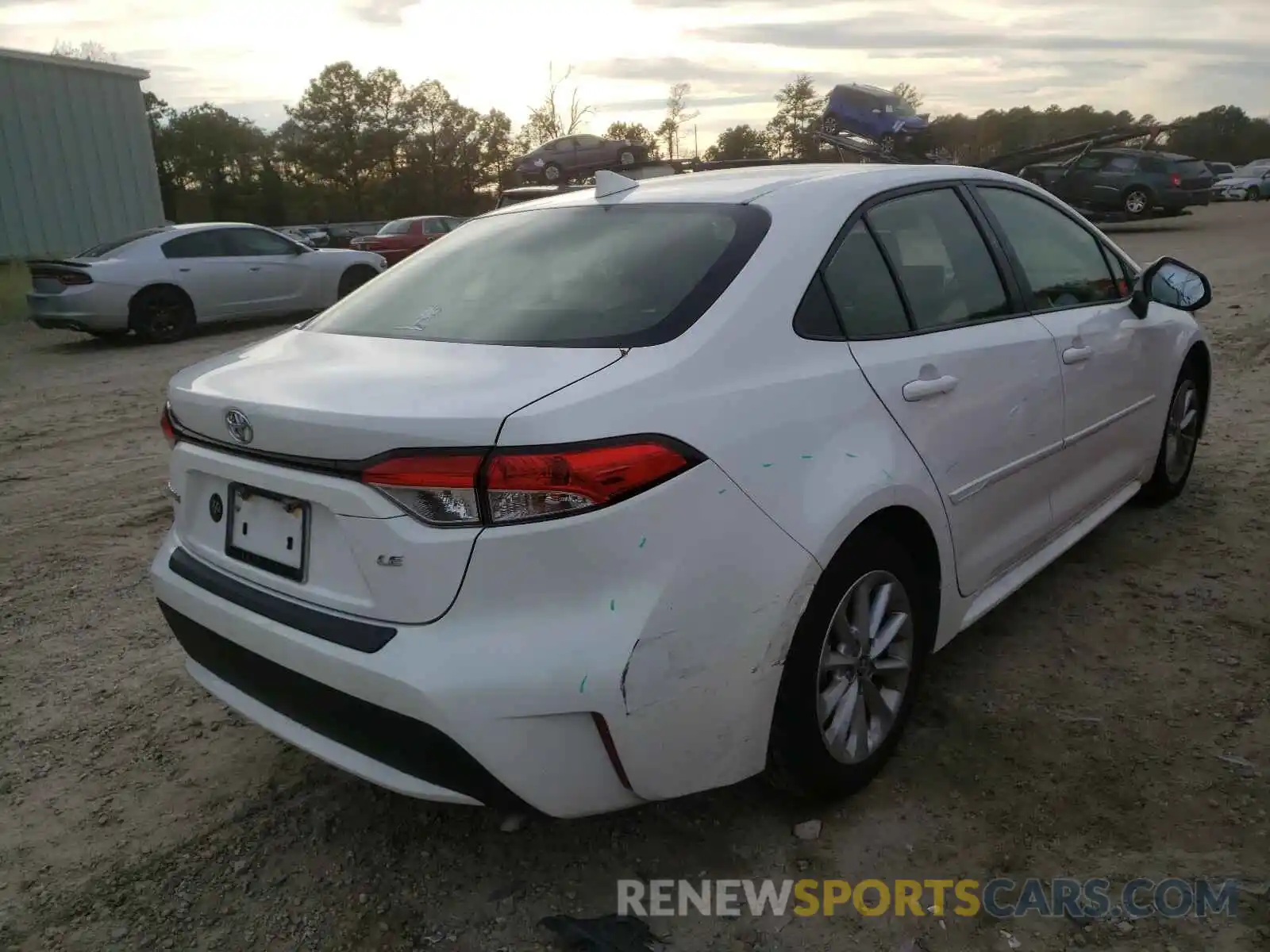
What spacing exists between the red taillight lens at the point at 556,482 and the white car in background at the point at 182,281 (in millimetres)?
10801

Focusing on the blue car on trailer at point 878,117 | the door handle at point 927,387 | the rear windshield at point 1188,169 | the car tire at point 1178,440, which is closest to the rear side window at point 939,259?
the door handle at point 927,387

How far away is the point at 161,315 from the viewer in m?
11.2

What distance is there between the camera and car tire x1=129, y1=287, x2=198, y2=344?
36.0ft

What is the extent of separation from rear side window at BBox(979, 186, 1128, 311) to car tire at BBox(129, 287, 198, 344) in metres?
10.4

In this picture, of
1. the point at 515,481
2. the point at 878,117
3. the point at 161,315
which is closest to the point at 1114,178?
the point at 878,117

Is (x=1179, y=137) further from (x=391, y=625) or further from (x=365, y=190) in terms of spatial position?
(x=391, y=625)

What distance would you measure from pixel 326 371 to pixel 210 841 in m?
1.27

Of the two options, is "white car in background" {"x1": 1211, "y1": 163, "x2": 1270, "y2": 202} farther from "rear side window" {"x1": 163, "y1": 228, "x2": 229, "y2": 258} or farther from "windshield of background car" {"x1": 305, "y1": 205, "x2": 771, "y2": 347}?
"windshield of background car" {"x1": 305, "y1": 205, "x2": 771, "y2": 347}

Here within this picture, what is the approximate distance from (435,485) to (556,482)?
0.23 meters

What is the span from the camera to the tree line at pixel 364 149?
5256 cm

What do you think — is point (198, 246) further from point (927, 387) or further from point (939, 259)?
point (927, 387)

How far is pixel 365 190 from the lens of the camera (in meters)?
58.5

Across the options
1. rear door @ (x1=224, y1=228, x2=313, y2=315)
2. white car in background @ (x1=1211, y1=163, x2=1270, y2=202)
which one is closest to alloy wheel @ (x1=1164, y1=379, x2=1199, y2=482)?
rear door @ (x1=224, y1=228, x2=313, y2=315)

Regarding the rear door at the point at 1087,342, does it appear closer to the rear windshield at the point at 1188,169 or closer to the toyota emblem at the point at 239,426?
the toyota emblem at the point at 239,426
